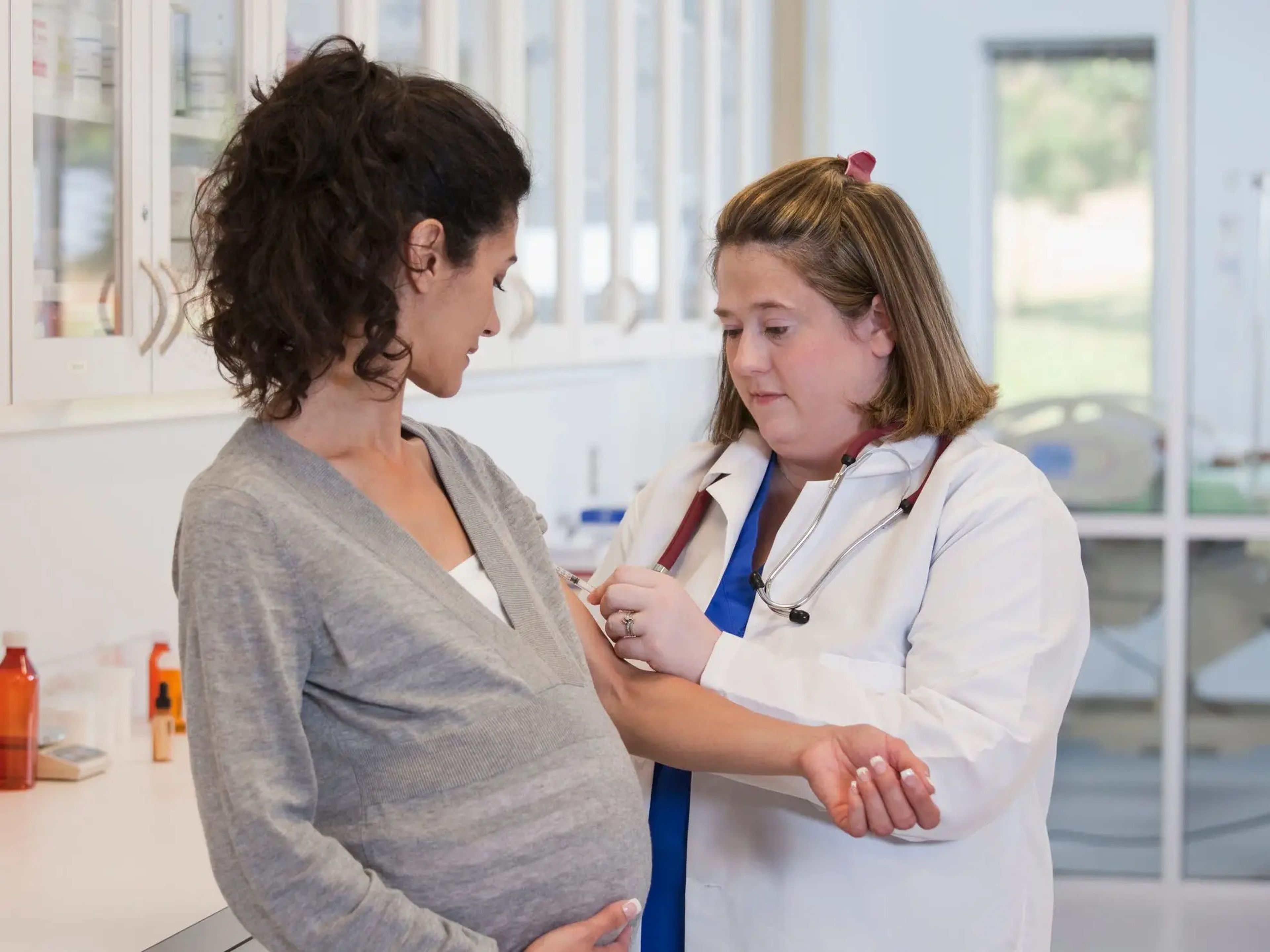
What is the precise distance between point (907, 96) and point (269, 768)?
375 cm

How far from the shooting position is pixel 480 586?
3.71 feet

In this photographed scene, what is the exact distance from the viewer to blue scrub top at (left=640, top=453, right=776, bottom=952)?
57.0 inches

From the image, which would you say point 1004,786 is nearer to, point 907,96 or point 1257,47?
point 1257,47

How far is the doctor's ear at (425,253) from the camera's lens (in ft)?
3.46

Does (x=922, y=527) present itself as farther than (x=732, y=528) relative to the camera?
No

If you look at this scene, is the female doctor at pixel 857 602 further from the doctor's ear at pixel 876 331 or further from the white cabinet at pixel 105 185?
the white cabinet at pixel 105 185

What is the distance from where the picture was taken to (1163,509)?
3682mm

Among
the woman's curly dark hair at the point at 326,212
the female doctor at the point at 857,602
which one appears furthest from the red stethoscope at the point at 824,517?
the woman's curly dark hair at the point at 326,212

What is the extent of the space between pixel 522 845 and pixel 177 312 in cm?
91

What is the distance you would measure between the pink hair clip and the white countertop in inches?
34.2

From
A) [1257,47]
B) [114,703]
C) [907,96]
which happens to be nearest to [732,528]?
[114,703]

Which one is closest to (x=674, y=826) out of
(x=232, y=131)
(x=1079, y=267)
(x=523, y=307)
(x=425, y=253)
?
(x=425, y=253)

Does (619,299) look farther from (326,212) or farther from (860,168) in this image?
(326,212)

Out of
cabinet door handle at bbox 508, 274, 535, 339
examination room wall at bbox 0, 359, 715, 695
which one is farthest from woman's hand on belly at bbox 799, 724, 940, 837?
cabinet door handle at bbox 508, 274, 535, 339
